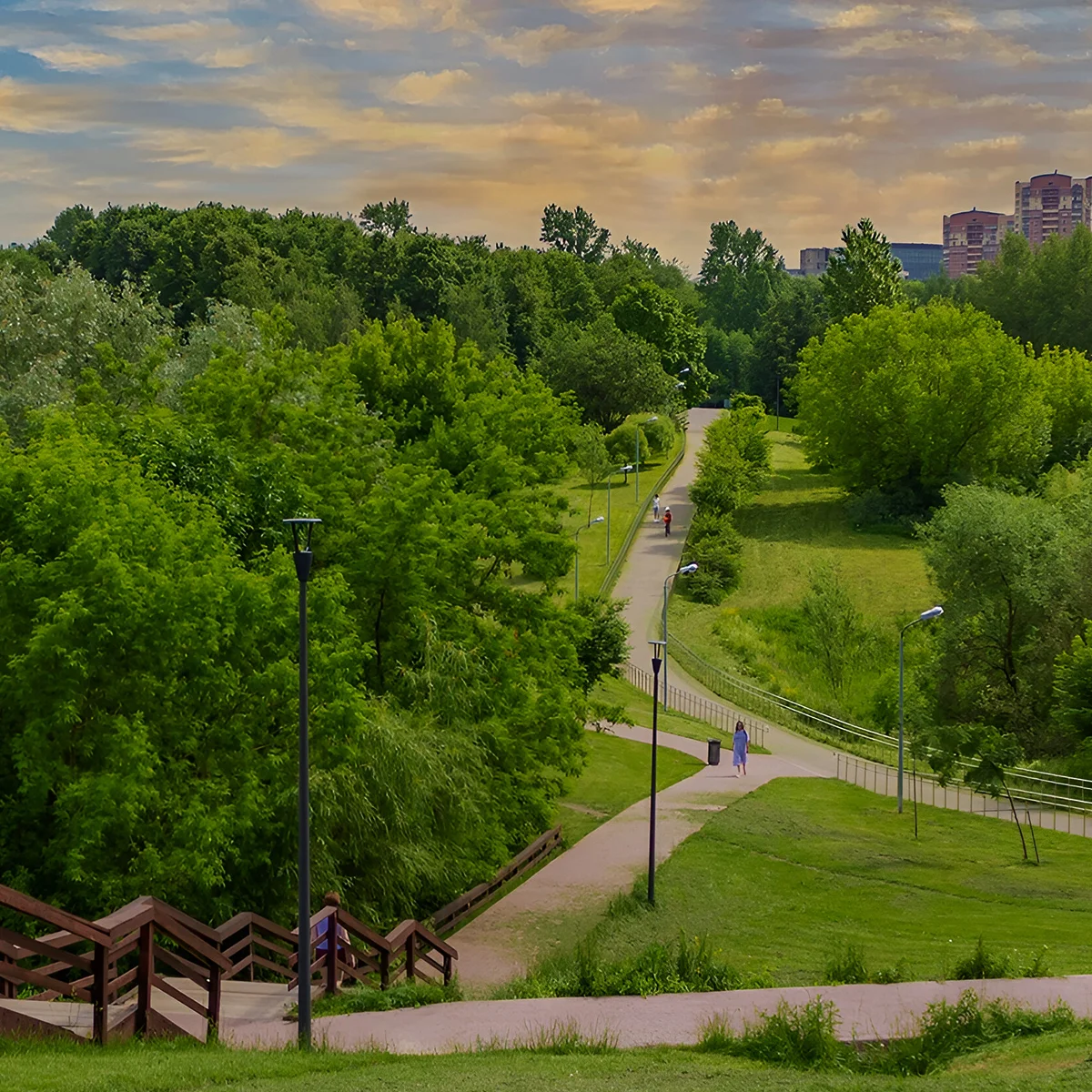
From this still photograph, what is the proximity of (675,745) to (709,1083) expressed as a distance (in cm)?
3302

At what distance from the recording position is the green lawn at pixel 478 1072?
10.7 meters

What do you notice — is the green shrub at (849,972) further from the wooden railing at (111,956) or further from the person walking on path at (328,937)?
the wooden railing at (111,956)

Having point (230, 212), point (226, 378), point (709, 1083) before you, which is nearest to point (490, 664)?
point (226, 378)

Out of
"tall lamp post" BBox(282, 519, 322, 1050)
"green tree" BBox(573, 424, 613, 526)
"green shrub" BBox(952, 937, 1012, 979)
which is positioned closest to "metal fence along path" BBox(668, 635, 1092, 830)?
"green shrub" BBox(952, 937, 1012, 979)

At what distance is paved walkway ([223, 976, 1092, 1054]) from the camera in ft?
46.4

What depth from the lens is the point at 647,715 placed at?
48.5 m

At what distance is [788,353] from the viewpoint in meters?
130

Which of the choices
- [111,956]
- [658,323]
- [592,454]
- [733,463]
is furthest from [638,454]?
[111,956]

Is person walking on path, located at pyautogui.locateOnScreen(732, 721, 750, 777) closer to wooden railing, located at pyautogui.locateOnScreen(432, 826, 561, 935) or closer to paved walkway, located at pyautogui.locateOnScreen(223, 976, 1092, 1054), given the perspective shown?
wooden railing, located at pyautogui.locateOnScreen(432, 826, 561, 935)

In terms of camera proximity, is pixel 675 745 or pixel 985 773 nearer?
pixel 985 773

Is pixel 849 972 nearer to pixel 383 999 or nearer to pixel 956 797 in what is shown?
pixel 383 999

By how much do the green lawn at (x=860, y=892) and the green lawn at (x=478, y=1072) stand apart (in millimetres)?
6433

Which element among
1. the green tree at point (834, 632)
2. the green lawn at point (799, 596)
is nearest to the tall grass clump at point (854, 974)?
the green lawn at point (799, 596)

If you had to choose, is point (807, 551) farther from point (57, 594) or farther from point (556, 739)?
point (57, 594)
